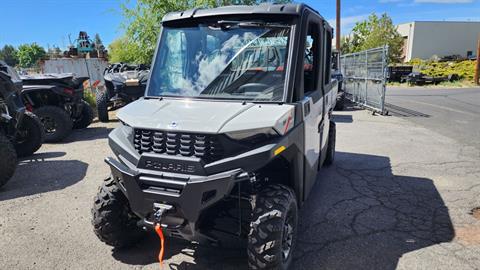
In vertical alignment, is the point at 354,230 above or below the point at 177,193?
below

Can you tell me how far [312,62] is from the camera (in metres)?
3.87

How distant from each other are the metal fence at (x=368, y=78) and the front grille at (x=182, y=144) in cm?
1028

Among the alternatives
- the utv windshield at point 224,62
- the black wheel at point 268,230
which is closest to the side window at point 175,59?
the utv windshield at point 224,62

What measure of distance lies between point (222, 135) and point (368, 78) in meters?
12.1

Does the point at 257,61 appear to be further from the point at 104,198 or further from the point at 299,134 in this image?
the point at 104,198

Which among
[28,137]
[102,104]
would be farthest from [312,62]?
[102,104]

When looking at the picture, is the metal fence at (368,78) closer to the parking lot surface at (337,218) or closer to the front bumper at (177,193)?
the parking lot surface at (337,218)

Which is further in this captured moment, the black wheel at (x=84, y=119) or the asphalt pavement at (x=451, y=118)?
the black wheel at (x=84, y=119)

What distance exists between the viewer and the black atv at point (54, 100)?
8445mm

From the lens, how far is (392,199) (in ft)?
15.6

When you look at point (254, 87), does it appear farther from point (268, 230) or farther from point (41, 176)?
point (41, 176)

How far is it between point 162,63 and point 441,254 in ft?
10.7

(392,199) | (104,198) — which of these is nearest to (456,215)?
(392,199)

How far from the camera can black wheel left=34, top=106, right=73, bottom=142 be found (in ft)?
27.6
